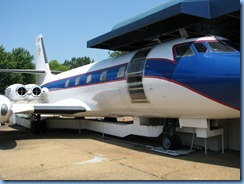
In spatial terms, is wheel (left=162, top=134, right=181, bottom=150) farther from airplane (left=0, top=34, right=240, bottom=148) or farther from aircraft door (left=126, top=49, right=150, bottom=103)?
aircraft door (left=126, top=49, right=150, bottom=103)

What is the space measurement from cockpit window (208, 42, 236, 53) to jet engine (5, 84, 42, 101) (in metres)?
12.2

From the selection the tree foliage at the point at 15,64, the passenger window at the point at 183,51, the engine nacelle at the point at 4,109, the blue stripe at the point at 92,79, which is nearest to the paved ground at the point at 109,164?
the engine nacelle at the point at 4,109

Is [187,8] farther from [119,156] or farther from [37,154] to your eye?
[37,154]

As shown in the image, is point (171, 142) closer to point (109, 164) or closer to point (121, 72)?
point (109, 164)

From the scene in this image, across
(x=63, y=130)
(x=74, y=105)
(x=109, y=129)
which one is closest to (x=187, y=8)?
(x=109, y=129)

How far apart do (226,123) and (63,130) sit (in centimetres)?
1054

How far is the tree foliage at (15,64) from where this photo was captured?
50594mm

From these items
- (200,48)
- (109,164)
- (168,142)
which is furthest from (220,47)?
(109,164)

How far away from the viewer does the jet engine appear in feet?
55.0

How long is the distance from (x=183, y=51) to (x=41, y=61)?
51.3 feet

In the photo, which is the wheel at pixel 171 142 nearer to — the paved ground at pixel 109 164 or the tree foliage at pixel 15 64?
the paved ground at pixel 109 164

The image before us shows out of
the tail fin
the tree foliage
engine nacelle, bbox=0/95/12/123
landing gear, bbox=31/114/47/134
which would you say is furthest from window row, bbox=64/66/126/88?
the tree foliage

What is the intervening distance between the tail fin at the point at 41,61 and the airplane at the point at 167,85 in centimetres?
772

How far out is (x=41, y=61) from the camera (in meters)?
22.1
